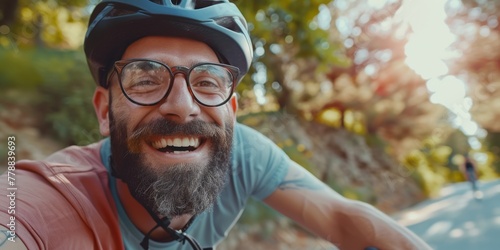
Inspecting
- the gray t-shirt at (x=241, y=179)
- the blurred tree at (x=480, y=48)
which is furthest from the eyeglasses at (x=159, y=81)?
the blurred tree at (x=480, y=48)

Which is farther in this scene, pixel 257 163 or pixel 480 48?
pixel 480 48

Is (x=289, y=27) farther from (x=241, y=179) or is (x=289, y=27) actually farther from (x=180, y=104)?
(x=180, y=104)

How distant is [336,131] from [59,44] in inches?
332

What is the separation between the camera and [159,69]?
1364 mm

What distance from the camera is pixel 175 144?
133 cm

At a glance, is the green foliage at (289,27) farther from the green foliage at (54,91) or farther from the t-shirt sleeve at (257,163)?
the green foliage at (54,91)

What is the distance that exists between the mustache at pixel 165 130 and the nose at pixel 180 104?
2 cm

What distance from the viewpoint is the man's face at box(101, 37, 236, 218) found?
132 centimetres

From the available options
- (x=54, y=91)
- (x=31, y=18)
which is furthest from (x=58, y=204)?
(x=31, y=18)

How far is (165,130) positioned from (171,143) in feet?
0.16

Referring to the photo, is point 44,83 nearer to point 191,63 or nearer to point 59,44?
point 59,44

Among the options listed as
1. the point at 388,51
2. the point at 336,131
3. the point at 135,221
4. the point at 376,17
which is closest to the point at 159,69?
the point at 135,221

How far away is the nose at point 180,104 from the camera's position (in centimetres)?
132

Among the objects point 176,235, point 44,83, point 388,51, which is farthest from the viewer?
point 388,51
